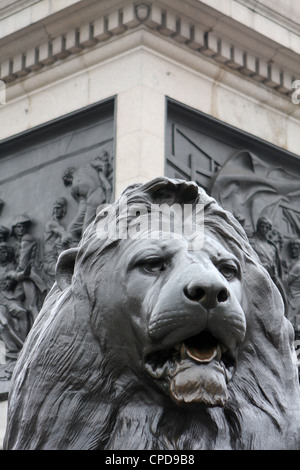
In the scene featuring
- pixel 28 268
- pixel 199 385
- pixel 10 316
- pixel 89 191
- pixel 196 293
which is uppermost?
pixel 89 191

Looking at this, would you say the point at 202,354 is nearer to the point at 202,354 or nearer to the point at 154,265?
the point at 202,354

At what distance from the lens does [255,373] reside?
3.03 m

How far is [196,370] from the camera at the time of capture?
9.01 ft

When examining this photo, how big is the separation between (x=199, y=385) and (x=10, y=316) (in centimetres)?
912

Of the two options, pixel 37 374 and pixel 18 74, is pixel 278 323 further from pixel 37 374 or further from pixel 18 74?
pixel 18 74

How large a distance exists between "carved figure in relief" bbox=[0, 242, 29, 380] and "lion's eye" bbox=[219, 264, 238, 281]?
863 cm

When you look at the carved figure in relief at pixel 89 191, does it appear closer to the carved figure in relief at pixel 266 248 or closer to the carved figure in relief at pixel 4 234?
the carved figure in relief at pixel 4 234

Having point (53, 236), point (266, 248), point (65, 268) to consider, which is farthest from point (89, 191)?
point (65, 268)

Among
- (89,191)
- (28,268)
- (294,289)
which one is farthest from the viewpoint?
(294,289)

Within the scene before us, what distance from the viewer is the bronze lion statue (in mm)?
2768

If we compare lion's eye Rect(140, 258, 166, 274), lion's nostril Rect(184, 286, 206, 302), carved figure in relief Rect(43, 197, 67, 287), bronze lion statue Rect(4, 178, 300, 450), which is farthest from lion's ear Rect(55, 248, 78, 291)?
carved figure in relief Rect(43, 197, 67, 287)

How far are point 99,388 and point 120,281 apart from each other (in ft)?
0.88

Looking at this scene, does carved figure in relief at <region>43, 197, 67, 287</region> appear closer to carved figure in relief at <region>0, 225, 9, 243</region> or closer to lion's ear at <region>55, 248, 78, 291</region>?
carved figure in relief at <region>0, 225, 9, 243</region>
